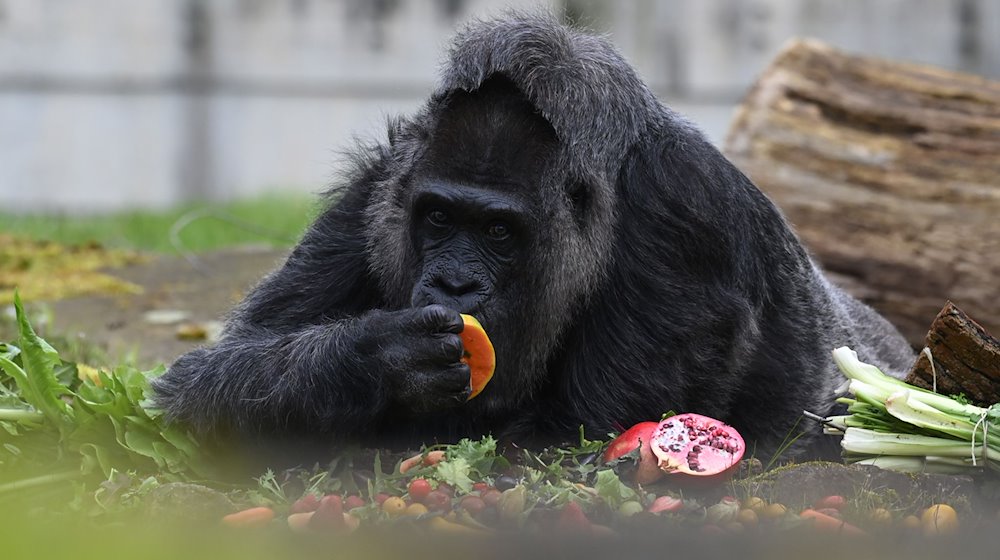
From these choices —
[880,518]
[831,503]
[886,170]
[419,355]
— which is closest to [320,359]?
[419,355]

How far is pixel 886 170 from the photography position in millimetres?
10070

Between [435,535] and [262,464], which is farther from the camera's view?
[262,464]

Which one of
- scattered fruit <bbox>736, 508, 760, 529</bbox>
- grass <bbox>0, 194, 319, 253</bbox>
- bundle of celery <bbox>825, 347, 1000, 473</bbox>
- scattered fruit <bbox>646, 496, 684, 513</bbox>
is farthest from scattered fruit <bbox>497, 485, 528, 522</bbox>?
grass <bbox>0, 194, 319, 253</bbox>

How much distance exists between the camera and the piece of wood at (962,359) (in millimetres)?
5512

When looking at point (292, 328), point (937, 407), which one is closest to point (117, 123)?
point (292, 328)

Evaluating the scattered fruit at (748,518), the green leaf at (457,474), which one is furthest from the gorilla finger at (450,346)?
the scattered fruit at (748,518)

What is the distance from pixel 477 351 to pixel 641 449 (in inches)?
31.7

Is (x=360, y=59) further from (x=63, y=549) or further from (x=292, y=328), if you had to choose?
(x=63, y=549)

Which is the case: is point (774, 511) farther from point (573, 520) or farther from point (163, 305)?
point (163, 305)

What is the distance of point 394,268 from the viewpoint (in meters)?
6.02

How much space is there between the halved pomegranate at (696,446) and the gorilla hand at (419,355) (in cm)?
87

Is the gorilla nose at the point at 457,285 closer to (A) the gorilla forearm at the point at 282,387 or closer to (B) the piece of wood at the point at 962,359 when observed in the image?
(A) the gorilla forearm at the point at 282,387

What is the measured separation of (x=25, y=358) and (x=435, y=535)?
239cm

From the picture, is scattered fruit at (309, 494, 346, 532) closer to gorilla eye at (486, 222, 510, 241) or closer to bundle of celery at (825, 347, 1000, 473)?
gorilla eye at (486, 222, 510, 241)
